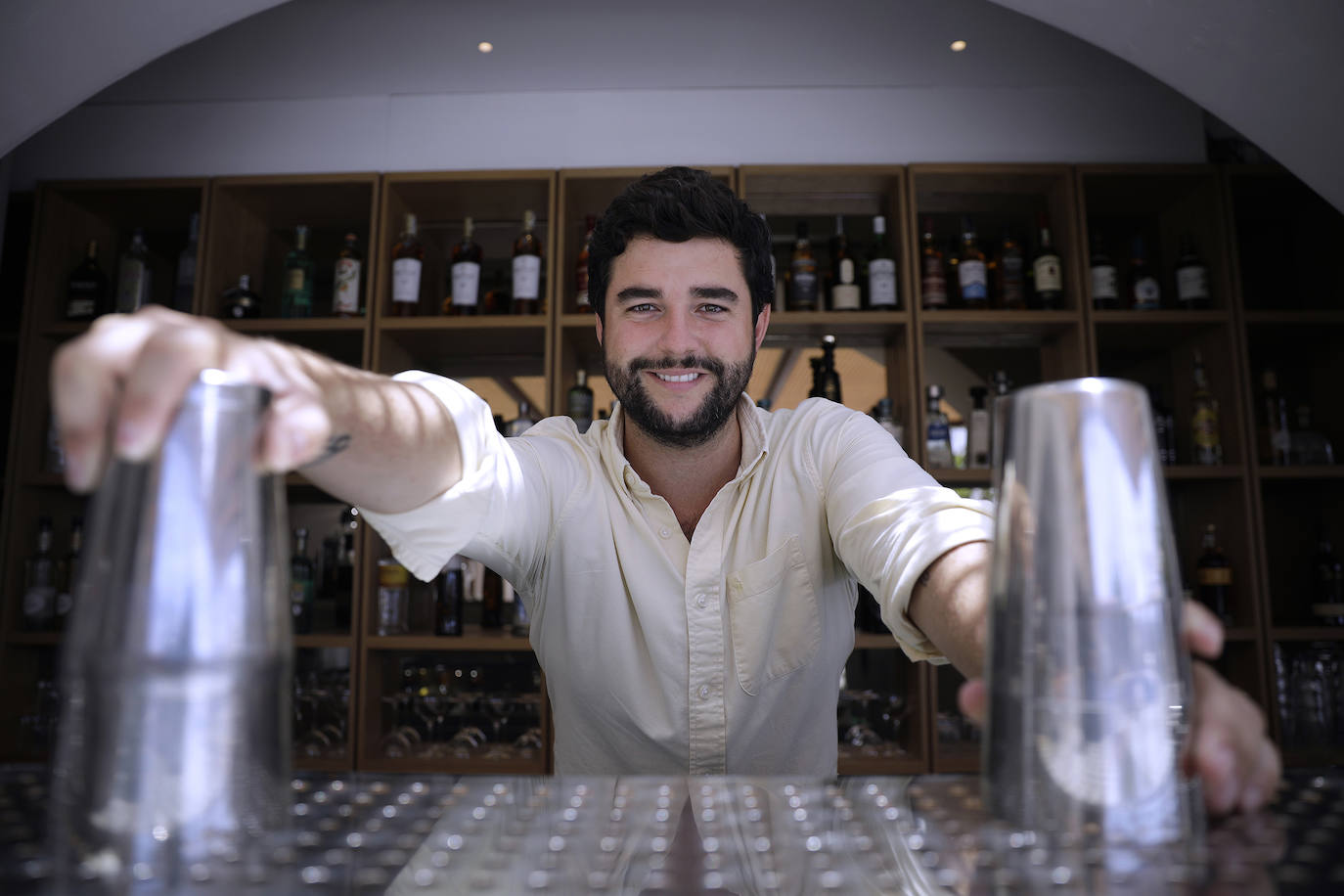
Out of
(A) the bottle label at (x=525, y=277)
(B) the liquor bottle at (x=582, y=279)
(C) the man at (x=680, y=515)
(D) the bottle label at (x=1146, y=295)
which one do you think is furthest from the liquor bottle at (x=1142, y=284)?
(A) the bottle label at (x=525, y=277)

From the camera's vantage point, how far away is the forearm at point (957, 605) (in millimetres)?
651

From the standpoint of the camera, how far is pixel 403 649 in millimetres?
2373

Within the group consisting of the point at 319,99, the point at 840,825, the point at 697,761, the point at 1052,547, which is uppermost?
the point at 319,99

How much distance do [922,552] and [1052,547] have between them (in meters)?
0.39

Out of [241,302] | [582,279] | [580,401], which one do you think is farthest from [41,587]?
[582,279]

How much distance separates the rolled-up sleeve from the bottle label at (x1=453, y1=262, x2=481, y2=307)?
1.45 m

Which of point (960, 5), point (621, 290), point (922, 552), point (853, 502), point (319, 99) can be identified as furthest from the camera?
point (319, 99)

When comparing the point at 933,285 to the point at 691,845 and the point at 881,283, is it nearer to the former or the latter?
the point at 881,283

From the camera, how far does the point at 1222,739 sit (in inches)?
14.2

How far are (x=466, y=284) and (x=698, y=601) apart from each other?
4.93 feet

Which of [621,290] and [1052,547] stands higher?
[621,290]

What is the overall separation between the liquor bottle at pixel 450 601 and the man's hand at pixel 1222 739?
1.99m

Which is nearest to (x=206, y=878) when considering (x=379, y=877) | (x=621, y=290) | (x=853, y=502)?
(x=379, y=877)

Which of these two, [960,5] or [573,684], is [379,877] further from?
[960,5]
